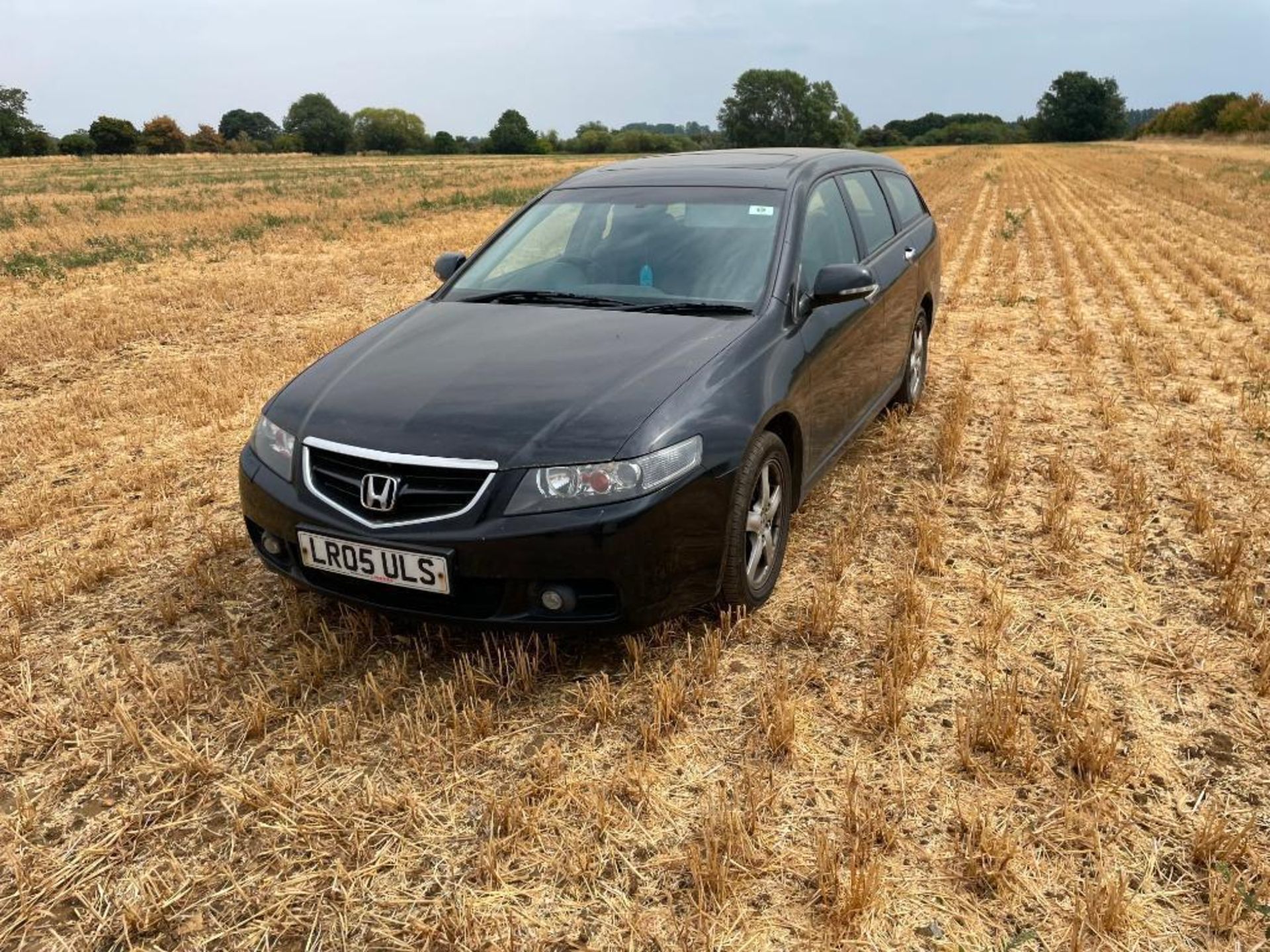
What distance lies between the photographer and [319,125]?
98.1 metres

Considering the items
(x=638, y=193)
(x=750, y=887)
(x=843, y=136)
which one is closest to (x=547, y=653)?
(x=750, y=887)

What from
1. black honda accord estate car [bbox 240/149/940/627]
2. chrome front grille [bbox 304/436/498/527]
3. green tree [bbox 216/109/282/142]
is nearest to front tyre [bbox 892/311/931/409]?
black honda accord estate car [bbox 240/149/940/627]

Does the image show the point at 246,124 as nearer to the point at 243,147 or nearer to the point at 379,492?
the point at 243,147

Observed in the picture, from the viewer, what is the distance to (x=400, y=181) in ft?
110

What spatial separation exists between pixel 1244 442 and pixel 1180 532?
162 centimetres

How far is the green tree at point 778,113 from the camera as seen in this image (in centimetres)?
10194

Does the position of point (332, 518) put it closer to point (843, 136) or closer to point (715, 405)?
point (715, 405)

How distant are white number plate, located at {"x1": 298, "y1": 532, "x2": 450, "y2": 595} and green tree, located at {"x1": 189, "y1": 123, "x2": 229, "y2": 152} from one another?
9826 cm

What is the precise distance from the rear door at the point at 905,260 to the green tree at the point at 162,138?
3664 inches

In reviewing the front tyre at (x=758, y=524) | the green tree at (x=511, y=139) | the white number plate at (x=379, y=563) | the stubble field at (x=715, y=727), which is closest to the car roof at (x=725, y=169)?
the front tyre at (x=758, y=524)

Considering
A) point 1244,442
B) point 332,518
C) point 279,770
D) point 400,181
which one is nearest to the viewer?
point 279,770

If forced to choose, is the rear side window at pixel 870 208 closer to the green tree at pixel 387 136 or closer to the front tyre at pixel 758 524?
the front tyre at pixel 758 524

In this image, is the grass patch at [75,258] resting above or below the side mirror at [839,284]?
below

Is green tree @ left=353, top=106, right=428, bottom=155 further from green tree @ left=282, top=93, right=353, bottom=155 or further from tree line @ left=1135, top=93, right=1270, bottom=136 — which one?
tree line @ left=1135, top=93, right=1270, bottom=136
